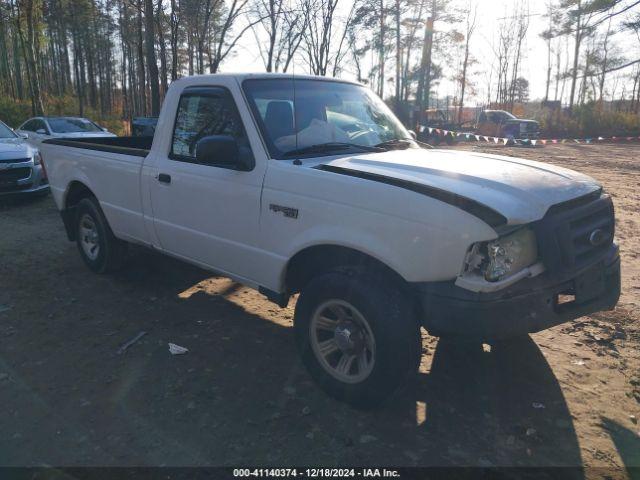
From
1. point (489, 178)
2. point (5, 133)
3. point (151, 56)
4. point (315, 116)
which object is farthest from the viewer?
point (151, 56)

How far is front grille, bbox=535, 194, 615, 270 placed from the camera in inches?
106

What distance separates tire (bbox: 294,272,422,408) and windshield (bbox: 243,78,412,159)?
105 centimetres

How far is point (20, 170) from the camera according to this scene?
9180 mm

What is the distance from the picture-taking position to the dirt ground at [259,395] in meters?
2.75

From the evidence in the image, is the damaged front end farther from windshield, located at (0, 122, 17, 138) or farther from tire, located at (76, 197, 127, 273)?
windshield, located at (0, 122, 17, 138)

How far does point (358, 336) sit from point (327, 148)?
4.59 ft

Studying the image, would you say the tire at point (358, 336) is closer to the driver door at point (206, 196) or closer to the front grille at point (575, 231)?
the driver door at point (206, 196)

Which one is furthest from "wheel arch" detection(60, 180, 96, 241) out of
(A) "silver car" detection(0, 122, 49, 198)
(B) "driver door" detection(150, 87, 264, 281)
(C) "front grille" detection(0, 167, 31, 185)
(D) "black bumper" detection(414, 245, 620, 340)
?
(D) "black bumper" detection(414, 245, 620, 340)

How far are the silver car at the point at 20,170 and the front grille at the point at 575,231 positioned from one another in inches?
350

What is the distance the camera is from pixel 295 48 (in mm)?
27297

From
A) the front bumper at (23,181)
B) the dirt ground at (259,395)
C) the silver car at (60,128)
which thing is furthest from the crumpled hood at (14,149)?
the dirt ground at (259,395)

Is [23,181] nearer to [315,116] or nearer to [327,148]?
[315,116]

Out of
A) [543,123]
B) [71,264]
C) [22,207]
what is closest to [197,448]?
[71,264]

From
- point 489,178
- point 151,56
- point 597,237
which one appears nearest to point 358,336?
point 489,178
